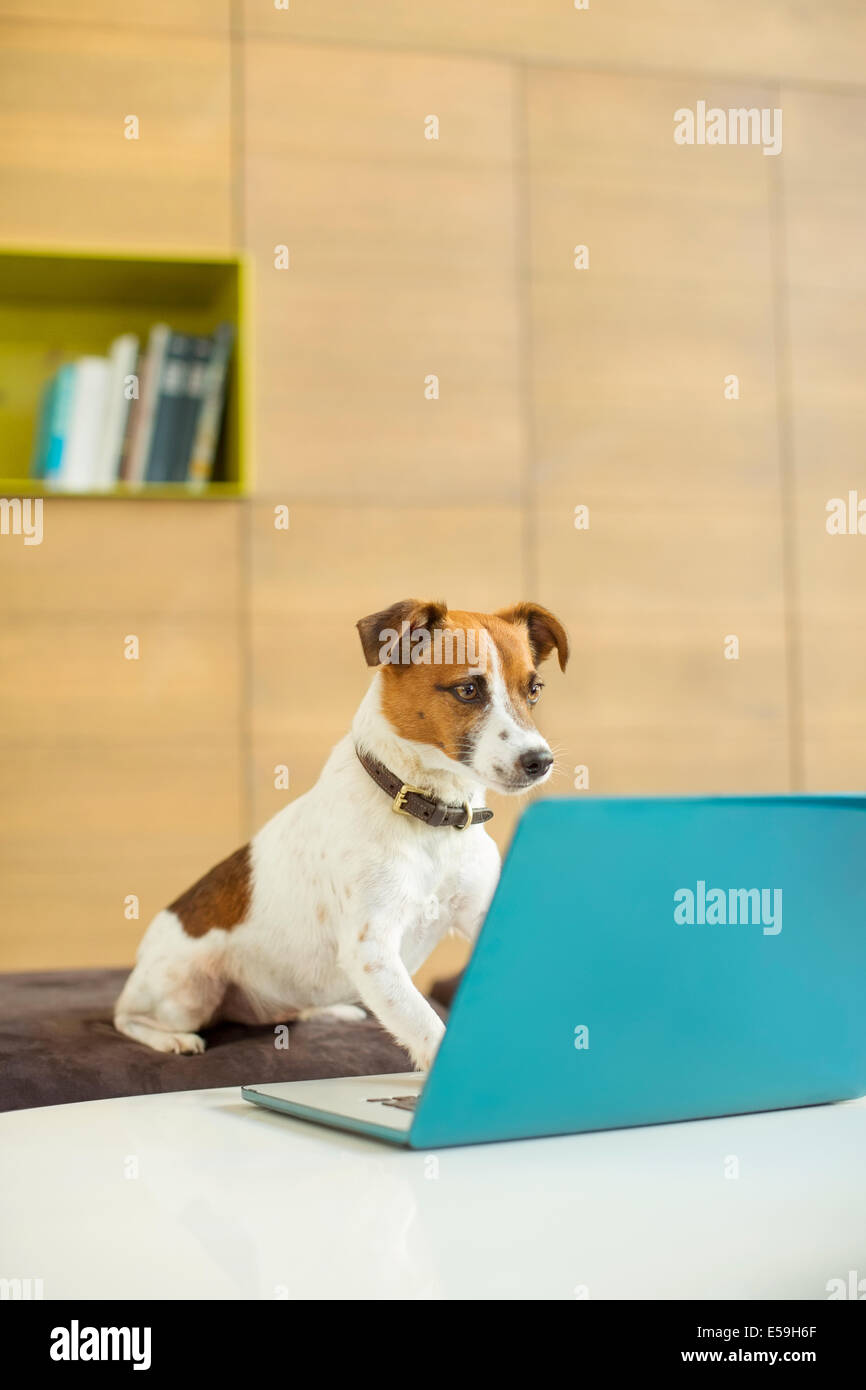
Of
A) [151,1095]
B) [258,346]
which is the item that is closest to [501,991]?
[151,1095]

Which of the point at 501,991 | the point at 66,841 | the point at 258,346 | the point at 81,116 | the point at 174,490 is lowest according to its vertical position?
the point at 66,841

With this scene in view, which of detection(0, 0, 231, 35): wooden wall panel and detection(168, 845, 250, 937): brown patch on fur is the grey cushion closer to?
detection(168, 845, 250, 937): brown patch on fur

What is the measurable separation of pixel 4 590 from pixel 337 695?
2.50 ft

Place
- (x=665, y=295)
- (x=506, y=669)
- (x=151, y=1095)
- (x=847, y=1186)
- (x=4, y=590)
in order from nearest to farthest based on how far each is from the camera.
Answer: (x=847, y=1186) < (x=151, y=1095) < (x=506, y=669) < (x=4, y=590) < (x=665, y=295)

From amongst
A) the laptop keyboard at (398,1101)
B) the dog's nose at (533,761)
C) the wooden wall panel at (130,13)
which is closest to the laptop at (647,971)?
the laptop keyboard at (398,1101)

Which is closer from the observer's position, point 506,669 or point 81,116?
point 506,669

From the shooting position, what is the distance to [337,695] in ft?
9.56

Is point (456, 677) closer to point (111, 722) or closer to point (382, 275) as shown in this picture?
point (111, 722)

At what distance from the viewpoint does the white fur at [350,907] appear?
983 millimetres

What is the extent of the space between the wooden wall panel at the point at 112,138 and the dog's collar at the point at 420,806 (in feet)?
7.19

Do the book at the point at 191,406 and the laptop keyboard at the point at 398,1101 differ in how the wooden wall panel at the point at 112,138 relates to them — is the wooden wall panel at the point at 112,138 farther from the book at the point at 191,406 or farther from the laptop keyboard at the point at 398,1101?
the laptop keyboard at the point at 398,1101

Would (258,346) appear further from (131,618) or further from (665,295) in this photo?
(665,295)

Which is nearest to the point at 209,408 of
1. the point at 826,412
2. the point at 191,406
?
the point at 191,406

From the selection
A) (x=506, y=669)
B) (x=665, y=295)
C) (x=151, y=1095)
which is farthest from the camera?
(x=665, y=295)
